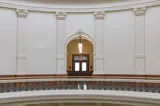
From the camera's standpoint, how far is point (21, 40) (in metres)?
16.5

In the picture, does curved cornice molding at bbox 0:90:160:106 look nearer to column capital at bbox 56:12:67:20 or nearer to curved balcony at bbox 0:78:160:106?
curved balcony at bbox 0:78:160:106

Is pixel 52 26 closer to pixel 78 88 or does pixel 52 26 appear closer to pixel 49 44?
pixel 49 44

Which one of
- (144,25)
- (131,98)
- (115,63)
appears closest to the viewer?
(131,98)

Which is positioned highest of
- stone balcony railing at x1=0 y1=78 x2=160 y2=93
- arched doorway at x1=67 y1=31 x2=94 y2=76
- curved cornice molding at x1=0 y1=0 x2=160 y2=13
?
curved cornice molding at x1=0 y1=0 x2=160 y2=13

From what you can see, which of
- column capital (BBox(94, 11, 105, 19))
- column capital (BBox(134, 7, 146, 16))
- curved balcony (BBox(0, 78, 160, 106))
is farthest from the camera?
column capital (BBox(94, 11, 105, 19))

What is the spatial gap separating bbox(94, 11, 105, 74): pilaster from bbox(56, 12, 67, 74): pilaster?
223 centimetres

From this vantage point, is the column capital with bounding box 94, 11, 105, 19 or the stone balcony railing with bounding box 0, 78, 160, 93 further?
the column capital with bounding box 94, 11, 105, 19

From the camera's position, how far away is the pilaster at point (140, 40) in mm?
15578

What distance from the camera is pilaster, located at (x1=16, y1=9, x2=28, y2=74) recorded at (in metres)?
16.3

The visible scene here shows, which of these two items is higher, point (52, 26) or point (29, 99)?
point (52, 26)

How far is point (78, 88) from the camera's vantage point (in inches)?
488

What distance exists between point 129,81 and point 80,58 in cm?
927

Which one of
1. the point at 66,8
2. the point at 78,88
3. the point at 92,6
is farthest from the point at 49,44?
the point at 78,88

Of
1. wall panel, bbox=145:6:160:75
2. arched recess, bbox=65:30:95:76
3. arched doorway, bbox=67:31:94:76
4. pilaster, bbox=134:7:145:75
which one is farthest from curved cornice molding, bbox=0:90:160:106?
arched doorway, bbox=67:31:94:76
